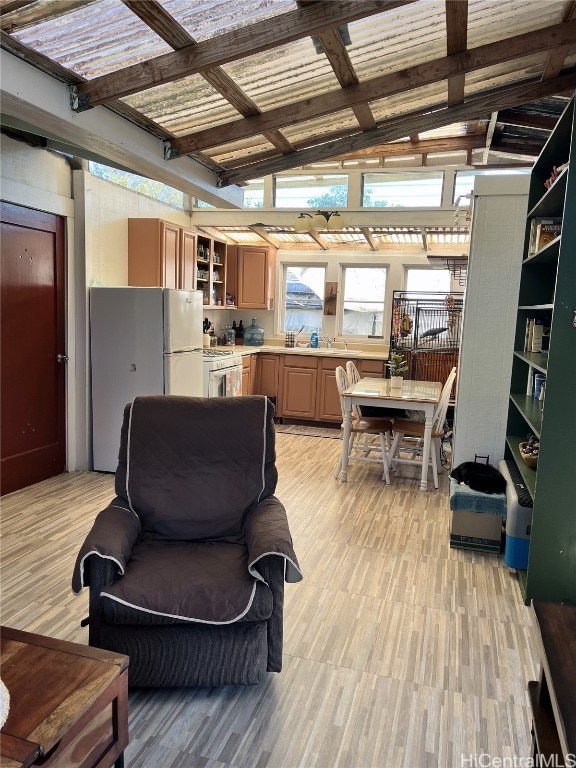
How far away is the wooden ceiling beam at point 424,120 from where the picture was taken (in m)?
3.58

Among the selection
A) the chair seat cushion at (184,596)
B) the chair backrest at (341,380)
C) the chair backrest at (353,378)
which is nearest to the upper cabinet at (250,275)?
the chair backrest at (353,378)

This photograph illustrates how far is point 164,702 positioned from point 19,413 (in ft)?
9.36

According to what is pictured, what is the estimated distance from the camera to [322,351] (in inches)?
266

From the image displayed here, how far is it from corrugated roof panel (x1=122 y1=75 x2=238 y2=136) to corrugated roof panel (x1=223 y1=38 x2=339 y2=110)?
182mm

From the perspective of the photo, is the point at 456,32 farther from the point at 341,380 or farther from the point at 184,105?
the point at 341,380

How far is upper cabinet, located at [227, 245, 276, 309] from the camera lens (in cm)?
700

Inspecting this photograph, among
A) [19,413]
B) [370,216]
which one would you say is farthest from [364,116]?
[19,413]

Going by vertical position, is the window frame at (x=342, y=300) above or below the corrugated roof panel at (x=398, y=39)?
below

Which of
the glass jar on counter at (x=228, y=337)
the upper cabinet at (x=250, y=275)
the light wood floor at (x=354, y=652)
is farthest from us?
the glass jar on counter at (x=228, y=337)

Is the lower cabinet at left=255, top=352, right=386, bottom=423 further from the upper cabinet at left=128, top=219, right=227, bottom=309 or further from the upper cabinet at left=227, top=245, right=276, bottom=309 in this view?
the upper cabinet at left=128, top=219, right=227, bottom=309

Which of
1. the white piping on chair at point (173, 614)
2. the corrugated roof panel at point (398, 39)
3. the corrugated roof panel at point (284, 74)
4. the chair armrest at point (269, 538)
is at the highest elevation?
the corrugated roof panel at point (398, 39)

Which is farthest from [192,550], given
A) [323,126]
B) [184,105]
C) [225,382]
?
[225,382]

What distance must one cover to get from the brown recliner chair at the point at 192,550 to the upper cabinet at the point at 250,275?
4.67m

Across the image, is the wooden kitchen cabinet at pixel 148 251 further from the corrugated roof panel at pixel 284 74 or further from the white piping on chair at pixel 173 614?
the white piping on chair at pixel 173 614
